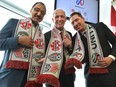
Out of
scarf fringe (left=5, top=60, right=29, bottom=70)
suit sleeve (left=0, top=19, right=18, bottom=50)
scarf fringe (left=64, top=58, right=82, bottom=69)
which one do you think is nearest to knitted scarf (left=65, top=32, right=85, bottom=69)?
scarf fringe (left=64, top=58, right=82, bottom=69)

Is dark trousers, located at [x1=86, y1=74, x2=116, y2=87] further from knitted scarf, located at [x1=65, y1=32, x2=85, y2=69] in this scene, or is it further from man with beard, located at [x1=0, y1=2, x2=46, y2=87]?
man with beard, located at [x1=0, y1=2, x2=46, y2=87]

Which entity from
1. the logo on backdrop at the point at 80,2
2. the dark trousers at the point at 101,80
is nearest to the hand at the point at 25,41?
the dark trousers at the point at 101,80

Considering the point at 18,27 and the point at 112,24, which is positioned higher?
the point at 112,24

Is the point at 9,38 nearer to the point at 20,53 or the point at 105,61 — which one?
the point at 20,53

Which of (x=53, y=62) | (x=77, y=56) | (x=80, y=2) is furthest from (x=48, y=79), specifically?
(x=80, y=2)

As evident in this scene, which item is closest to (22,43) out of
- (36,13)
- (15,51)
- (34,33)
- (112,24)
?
(15,51)

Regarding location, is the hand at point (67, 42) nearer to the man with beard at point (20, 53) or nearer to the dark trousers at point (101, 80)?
the man with beard at point (20, 53)

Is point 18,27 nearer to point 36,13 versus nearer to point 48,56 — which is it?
point 36,13

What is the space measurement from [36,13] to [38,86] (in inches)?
23.5

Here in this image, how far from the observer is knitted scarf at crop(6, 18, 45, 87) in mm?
1547

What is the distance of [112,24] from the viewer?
347 centimetres

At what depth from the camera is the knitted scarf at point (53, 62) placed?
154 cm

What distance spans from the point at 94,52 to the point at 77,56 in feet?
0.67

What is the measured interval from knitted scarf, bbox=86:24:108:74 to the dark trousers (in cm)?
4
